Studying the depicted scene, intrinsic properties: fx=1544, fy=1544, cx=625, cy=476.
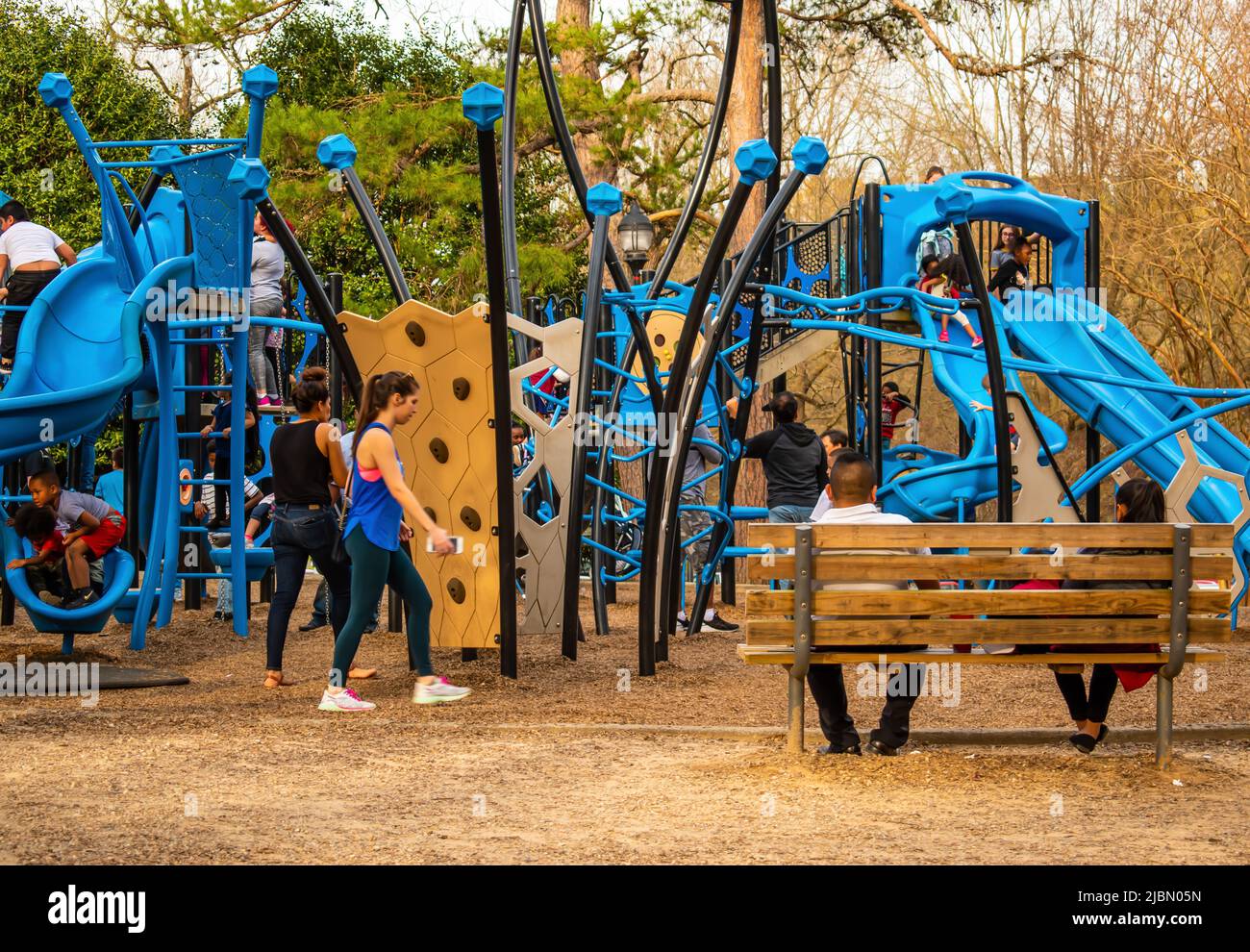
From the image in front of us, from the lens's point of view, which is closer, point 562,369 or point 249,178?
point 249,178

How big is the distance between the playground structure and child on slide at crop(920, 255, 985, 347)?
16cm

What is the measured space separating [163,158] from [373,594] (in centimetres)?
450

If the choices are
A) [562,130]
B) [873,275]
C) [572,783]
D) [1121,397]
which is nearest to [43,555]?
[562,130]

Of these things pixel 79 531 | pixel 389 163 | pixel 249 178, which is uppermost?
pixel 389 163

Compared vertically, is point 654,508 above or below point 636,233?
below

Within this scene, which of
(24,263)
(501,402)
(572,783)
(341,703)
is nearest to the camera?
(572,783)

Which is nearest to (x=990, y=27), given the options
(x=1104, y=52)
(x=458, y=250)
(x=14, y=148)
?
(x=1104, y=52)

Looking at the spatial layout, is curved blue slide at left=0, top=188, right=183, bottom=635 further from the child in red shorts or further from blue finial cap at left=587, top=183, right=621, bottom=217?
blue finial cap at left=587, top=183, right=621, bottom=217

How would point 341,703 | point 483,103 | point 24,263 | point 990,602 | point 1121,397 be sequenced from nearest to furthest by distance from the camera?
point 990,602
point 483,103
point 341,703
point 24,263
point 1121,397

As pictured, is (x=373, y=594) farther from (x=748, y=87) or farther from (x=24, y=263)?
(x=748, y=87)

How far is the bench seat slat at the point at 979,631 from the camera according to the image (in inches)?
219

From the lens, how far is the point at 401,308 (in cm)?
773

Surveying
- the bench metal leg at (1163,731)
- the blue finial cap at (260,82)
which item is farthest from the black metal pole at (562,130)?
the bench metal leg at (1163,731)

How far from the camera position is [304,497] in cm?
775
